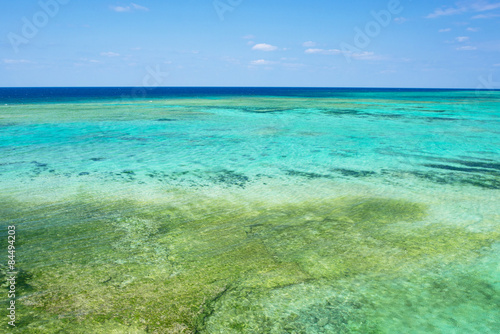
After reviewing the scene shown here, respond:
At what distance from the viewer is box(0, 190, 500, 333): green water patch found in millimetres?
4160

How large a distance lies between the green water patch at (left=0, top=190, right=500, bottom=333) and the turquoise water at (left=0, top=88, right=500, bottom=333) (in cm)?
2

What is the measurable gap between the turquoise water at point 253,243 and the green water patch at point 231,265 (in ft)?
0.08

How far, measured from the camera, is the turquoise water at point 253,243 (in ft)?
13.9

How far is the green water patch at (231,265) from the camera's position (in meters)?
4.16

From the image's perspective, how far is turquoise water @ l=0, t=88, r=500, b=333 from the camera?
4.23 meters

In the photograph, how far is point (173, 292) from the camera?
464cm

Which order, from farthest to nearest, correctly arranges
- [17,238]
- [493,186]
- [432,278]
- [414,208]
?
[493,186]
[414,208]
[17,238]
[432,278]

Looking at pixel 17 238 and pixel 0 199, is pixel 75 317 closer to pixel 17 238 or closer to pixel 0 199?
pixel 17 238

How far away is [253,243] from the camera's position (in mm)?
6168

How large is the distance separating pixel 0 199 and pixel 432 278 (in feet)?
29.0

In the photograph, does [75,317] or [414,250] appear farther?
[414,250]

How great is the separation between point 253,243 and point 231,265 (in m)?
0.86

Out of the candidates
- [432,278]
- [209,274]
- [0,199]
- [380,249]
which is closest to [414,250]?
[380,249]

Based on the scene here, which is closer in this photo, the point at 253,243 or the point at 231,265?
the point at 231,265
